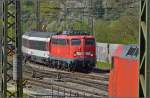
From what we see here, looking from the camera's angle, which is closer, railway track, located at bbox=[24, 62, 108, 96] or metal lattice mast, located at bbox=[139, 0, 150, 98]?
metal lattice mast, located at bbox=[139, 0, 150, 98]

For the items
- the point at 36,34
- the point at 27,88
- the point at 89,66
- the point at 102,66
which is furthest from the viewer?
the point at 36,34

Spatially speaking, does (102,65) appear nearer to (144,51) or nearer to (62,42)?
(62,42)

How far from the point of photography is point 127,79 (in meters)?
12.7

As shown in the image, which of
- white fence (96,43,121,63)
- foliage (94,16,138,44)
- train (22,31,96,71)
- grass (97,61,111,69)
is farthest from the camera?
foliage (94,16,138,44)

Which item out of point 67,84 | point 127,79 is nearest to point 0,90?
point 127,79

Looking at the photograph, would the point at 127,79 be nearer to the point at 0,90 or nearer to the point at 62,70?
the point at 0,90

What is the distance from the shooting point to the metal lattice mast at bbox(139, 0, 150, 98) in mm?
5578

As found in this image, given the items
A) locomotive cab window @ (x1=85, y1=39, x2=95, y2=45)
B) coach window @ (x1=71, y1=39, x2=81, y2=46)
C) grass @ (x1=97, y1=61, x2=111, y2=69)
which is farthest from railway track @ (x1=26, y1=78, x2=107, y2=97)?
grass @ (x1=97, y1=61, x2=111, y2=69)

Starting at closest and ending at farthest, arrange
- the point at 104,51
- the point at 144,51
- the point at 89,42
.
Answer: the point at 144,51 < the point at 89,42 < the point at 104,51

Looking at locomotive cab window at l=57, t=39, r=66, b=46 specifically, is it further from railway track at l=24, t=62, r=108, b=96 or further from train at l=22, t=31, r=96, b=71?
railway track at l=24, t=62, r=108, b=96

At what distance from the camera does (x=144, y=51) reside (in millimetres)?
6160

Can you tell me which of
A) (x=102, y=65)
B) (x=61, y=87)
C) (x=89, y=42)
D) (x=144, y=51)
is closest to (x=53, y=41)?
(x=89, y=42)

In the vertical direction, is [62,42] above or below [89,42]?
below

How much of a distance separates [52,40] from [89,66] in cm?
491
